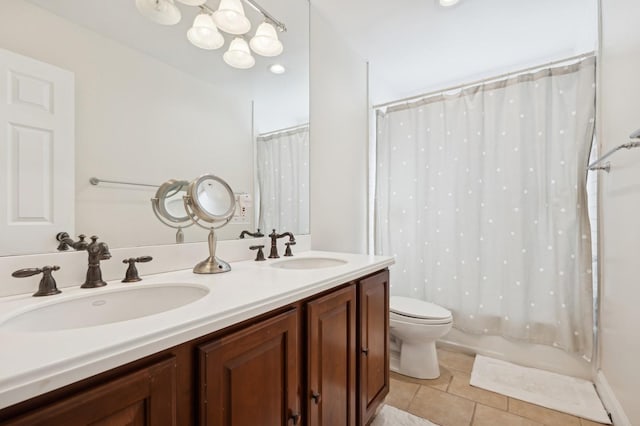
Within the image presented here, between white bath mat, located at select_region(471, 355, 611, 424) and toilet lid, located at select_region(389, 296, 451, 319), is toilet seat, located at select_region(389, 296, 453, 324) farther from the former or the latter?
white bath mat, located at select_region(471, 355, 611, 424)

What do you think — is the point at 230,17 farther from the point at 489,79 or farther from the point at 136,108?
the point at 489,79

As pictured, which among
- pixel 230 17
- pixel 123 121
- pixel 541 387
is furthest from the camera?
pixel 541 387

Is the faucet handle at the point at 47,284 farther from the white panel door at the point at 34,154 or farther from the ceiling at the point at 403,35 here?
the ceiling at the point at 403,35

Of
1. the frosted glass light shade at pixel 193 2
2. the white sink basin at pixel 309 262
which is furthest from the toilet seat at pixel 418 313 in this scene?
the frosted glass light shade at pixel 193 2

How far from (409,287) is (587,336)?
1109 mm

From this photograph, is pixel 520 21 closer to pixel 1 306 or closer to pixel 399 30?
pixel 399 30

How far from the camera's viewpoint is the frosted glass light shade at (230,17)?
3.98ft

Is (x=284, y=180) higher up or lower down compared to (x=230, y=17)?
lower down

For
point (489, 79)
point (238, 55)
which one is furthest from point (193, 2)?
point (489, 79)

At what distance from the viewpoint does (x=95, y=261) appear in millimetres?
843

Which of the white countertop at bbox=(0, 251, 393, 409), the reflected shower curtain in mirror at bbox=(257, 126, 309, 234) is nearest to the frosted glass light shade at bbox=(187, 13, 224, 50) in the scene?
the reflected shower curtain in mirror at bbox=(257, 126, 309, 234)

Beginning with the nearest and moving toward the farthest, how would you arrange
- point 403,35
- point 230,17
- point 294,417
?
1. point 294,417
2. point 230,17
3. point 403,35

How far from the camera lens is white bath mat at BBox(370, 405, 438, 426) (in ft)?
4.72

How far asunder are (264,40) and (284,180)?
73 cm
